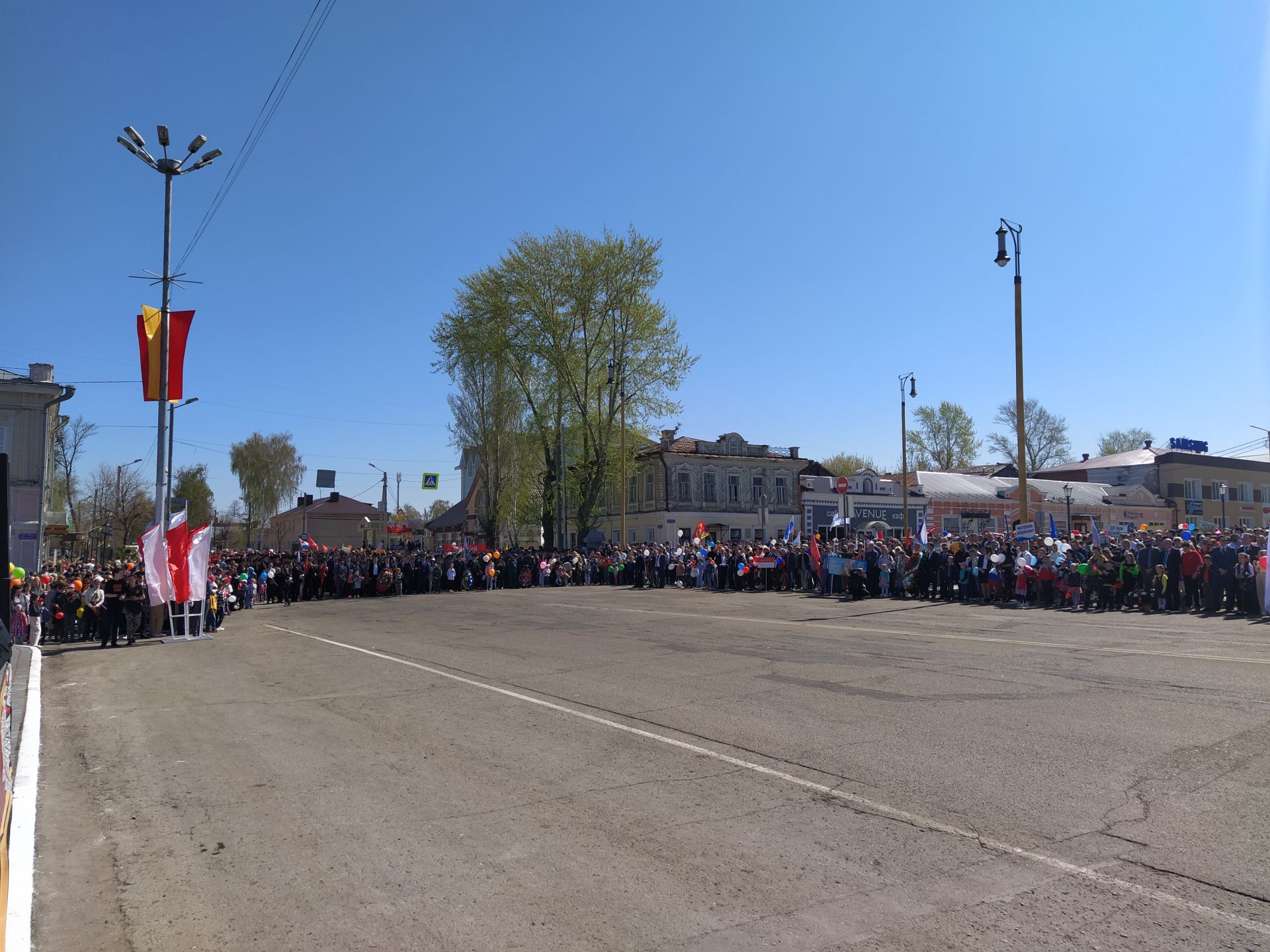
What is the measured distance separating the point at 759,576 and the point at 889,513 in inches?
1245

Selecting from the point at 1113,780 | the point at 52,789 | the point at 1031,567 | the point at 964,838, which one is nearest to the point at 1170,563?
the point at 1031,567

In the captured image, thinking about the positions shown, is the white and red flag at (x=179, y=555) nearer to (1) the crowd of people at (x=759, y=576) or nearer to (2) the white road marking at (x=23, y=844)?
(1) the crowd of people at (x=759, y=576)

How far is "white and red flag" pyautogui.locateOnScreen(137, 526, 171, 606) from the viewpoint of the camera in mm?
18078

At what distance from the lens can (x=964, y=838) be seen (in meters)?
5.34

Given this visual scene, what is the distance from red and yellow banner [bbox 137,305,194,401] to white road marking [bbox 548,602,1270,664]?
12.0 m

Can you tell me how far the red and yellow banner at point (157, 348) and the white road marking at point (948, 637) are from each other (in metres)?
12.0

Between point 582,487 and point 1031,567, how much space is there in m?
33.3

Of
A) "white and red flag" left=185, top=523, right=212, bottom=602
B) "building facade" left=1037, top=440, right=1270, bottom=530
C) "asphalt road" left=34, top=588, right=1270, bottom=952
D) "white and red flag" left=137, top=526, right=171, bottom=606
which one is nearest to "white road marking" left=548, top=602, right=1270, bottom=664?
"asphalt road" left=34, top=588, right=1270, bottom=952

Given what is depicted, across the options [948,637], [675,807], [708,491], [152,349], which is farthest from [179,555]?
[708,491]

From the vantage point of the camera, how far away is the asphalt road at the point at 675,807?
4.33m

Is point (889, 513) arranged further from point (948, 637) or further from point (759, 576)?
point (948, 637)

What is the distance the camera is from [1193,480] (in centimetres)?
7012

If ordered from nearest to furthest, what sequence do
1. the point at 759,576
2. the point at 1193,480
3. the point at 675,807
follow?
the point at 675,807, the point at 759,576, the point at 1193,480

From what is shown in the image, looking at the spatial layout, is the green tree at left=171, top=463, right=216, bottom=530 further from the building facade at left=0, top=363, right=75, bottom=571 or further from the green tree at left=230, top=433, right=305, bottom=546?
the building facade at left=0, top=363, right=75, bottom=571
